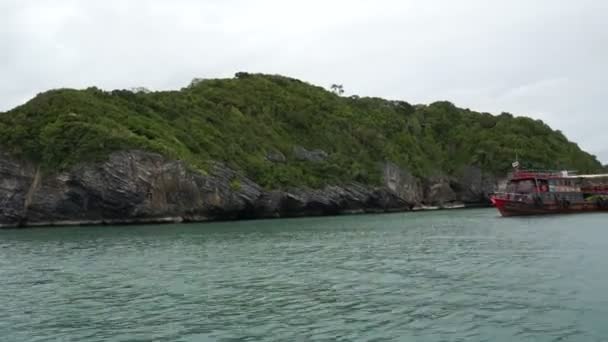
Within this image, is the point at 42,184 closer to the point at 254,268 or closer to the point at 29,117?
the point at 29,117

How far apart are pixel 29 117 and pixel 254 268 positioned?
68.5 metres

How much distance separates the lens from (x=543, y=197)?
69.6 meters

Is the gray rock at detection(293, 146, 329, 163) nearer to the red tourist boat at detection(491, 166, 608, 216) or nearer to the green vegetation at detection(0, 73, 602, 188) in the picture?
the green vegetation at detection(0, 73, 602, 188)


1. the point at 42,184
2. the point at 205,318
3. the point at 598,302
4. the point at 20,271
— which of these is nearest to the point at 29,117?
the point at 42,184

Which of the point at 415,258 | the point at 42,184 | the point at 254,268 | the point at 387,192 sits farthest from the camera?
the point at 387,192

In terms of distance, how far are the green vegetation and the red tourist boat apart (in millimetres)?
36377

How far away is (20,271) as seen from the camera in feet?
103

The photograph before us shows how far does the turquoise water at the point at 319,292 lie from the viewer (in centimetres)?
1641

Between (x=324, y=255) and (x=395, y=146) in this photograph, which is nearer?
(x=324, y=255)

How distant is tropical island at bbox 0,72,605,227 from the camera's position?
256ft

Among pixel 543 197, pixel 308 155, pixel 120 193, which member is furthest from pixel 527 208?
pixel 120 193

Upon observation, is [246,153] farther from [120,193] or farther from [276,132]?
[120,193]

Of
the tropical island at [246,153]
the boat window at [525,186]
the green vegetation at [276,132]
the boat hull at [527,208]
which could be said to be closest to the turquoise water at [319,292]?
the boat hull at [527,208]

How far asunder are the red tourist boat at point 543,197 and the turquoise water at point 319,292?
2840cm
